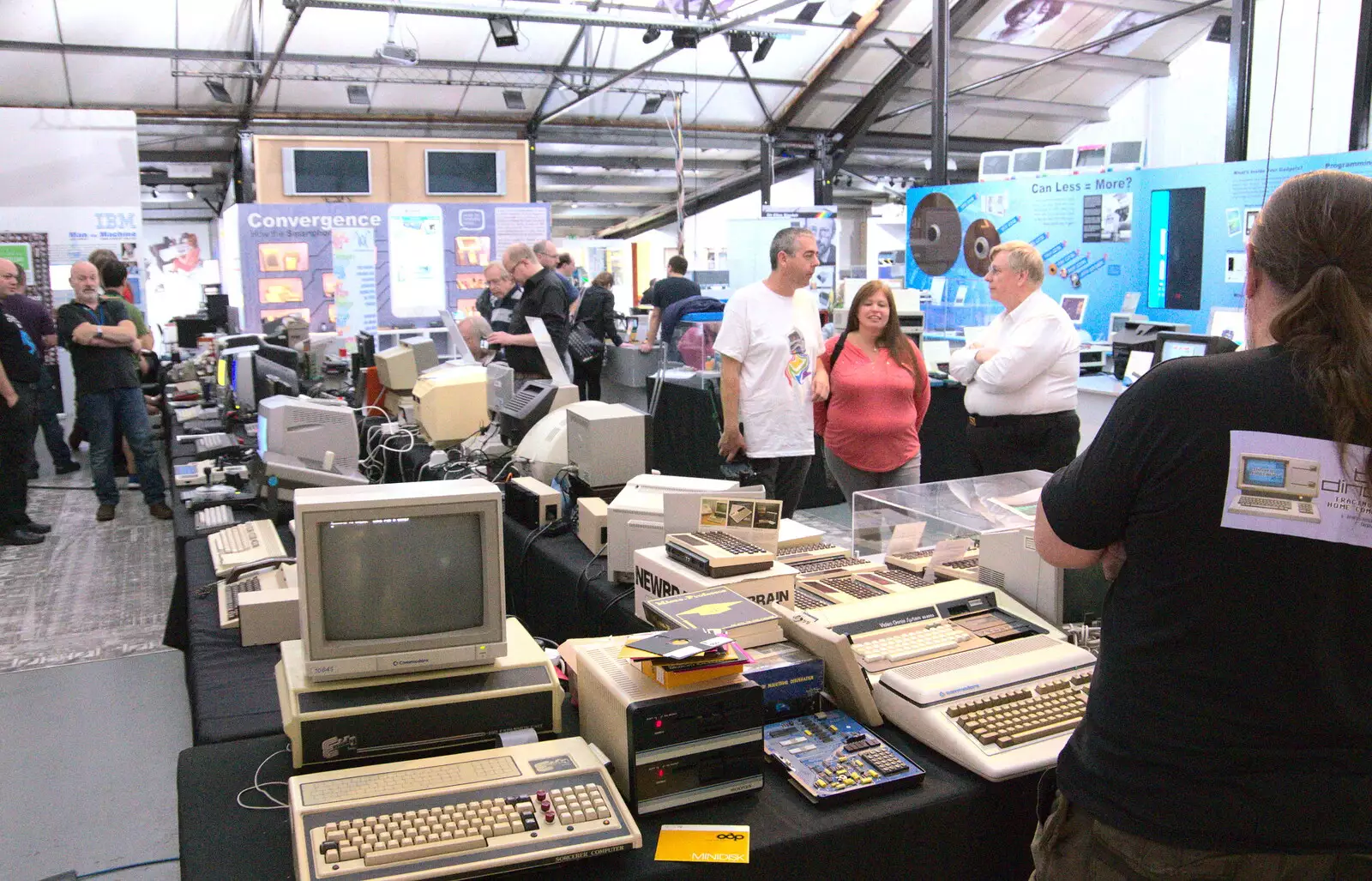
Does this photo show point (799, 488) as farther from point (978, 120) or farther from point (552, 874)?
point (978, 120)

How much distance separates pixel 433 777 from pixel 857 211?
764 inches

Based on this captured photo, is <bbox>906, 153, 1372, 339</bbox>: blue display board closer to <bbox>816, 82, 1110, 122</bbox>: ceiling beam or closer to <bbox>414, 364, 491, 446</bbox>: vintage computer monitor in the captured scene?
<bbox>816, 82, 1110, 122</bbox>: ceiling beam

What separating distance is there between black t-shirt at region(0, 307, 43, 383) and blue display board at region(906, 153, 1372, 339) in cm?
638

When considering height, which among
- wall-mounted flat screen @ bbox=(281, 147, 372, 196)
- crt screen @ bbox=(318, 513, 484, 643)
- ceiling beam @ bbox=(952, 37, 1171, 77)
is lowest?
crt screen @ bbox=(318, 513, 484, 643)

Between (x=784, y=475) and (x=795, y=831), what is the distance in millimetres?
2337

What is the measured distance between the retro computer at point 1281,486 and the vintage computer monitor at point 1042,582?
98 cm

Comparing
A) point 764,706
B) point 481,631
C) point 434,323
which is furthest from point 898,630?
point 434,323

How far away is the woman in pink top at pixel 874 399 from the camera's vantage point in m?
3.54

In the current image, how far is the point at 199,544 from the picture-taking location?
3.02m

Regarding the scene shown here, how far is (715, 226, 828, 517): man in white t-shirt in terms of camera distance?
3504mm

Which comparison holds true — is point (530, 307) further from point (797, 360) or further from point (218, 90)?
point (218, 90)

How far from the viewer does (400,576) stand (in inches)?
63.9

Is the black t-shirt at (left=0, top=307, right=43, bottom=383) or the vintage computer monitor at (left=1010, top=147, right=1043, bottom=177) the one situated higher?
the vintage computer monitor at (left=1010, top=147, right=1043, bottom=177)

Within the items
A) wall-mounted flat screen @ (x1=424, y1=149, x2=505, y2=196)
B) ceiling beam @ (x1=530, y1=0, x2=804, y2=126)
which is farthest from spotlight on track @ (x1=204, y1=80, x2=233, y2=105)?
ceiling beam @ (x1=530, y1=0, x2=804, y2=126)
